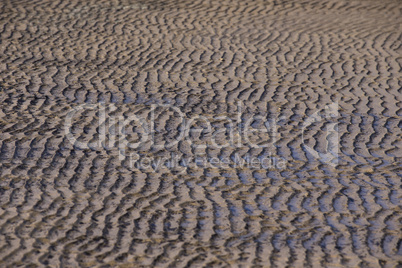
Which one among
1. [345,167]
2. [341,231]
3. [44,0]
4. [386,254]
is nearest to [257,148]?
[345,167]

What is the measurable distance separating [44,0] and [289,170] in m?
7.71

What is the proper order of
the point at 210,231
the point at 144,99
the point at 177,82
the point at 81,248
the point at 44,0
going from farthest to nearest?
1. the point at 44,0
2. the point at 177,82
3. the point at 144,99
4. the point at 210,231
5. the point at 81,248

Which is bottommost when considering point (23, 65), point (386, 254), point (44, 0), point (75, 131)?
point (386, 254)

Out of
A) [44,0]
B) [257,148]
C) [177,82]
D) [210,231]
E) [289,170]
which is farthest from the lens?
[44,0]

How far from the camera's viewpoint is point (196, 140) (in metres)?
6.16

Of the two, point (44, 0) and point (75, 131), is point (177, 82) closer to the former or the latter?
point (75, 131)

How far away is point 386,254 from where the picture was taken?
168 inches

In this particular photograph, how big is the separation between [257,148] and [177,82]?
212cm

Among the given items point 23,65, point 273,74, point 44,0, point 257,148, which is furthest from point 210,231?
point 44,0

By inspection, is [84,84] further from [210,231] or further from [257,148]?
[210,231]

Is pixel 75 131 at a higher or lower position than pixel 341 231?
higher

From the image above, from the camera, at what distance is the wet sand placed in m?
4.30

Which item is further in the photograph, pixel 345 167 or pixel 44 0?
pixel 44 0

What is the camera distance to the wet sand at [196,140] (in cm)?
430
